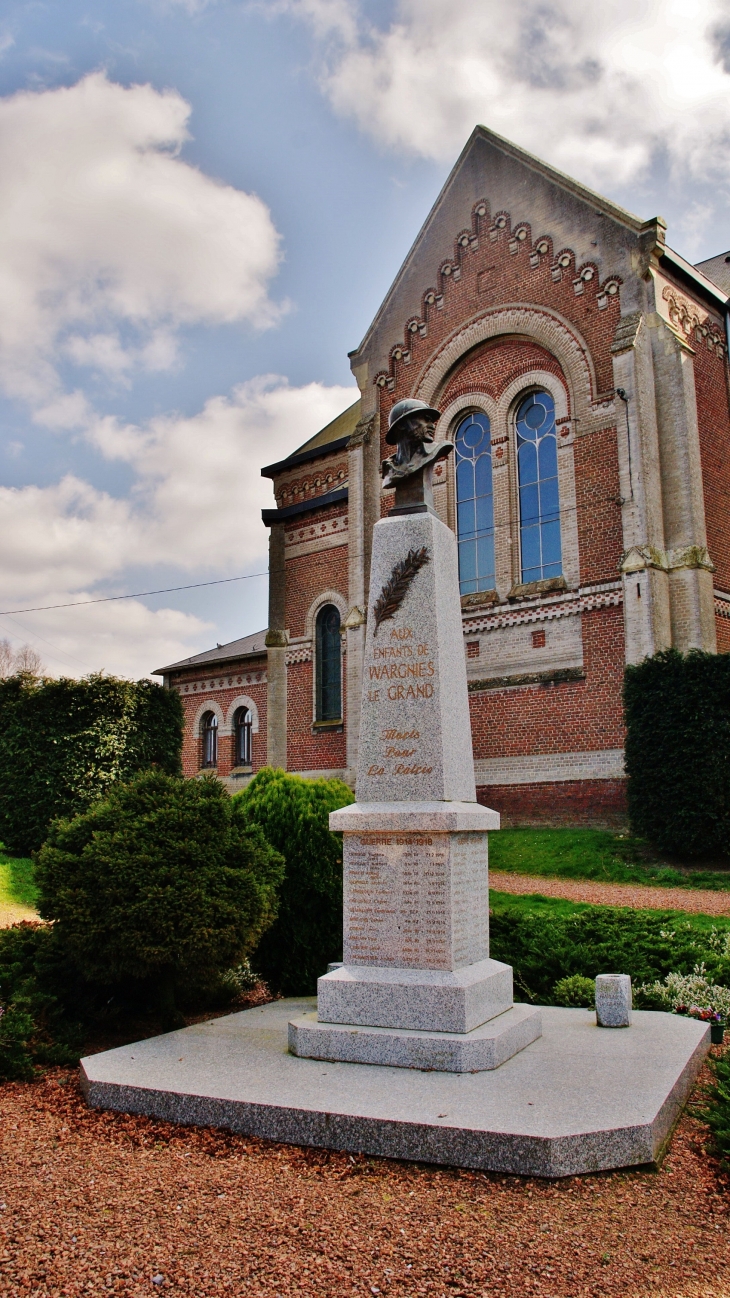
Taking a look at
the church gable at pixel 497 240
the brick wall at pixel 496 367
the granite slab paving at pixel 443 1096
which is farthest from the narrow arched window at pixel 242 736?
the granite slab paving at pixel 443 1096

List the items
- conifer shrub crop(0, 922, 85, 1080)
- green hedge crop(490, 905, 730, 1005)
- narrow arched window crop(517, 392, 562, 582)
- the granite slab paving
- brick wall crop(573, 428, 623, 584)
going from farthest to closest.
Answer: narrow arched window crop(517, 392, 562, 582) → brick wall crop(573, 428, 623, 584) → green hedge crop(490, 905, 730, 1005) → conifer shrub crop(0, 922, 85, 1080) → the granite slab paving

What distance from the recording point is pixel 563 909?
10656mm

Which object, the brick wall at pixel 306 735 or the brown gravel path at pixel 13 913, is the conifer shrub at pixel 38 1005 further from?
the brick wall at pixel 306 735

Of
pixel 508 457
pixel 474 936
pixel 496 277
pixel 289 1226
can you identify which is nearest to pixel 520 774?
pixel 508 457

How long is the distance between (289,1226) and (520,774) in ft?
47.0

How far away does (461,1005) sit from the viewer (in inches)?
206

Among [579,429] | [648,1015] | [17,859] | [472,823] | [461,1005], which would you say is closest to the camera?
[461,1005]

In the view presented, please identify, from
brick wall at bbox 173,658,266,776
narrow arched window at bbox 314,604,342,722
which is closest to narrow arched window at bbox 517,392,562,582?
narrow arched window at bbox 314,604,342,722

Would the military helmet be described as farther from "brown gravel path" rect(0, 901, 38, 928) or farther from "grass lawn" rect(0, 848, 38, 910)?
"grass lawn" rect(0, 848, 38, 910)

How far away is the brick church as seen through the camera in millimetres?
16281

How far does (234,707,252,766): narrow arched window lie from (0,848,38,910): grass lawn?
37.0 feet

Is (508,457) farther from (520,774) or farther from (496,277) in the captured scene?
(520,774)

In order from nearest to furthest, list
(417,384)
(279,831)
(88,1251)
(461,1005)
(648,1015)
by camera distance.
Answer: (88,1251)
(461,1005)
(648,1015)
(279,831)
(417,384)

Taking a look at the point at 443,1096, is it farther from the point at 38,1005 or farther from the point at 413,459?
the point at 413,459
